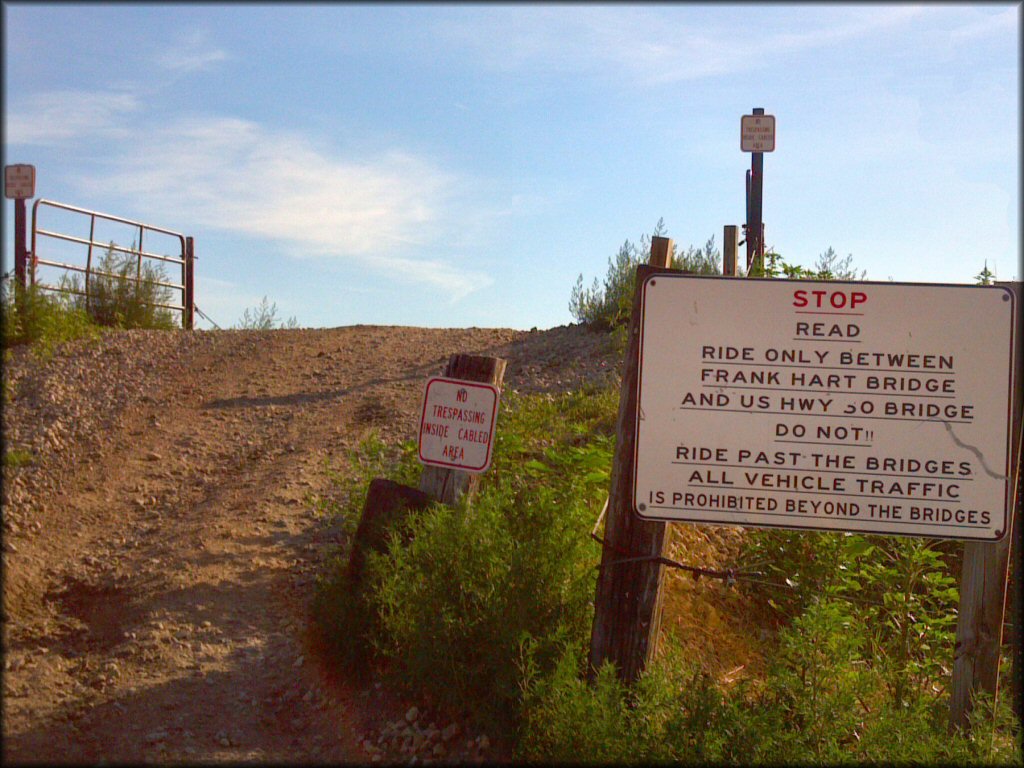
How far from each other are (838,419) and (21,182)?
37.0ft

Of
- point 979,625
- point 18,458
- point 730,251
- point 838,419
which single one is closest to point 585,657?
point 838,419

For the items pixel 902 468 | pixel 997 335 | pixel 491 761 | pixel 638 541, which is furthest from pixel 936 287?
pixel 491 761

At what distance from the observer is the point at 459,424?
497 centimetres

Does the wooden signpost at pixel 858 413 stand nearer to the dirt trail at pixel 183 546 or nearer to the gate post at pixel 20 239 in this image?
the dirt trail at pixel 183 546

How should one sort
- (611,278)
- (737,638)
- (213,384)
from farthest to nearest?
A: (611,278) → (213,384) → (737,638)

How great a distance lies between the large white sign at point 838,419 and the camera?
376 centimetres

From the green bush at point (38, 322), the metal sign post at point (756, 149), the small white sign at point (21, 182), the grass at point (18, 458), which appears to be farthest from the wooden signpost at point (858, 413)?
the small white sign at point (21, 182)

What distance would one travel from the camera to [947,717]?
4.09 meters

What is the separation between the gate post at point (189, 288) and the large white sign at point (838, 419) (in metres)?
13.1

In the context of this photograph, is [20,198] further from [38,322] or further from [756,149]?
[756,149]

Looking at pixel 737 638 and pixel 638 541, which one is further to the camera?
pixel 737 638

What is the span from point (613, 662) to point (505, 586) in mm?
577

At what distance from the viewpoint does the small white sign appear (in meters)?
11.8

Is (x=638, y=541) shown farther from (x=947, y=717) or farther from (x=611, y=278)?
(x=611, y=278)
